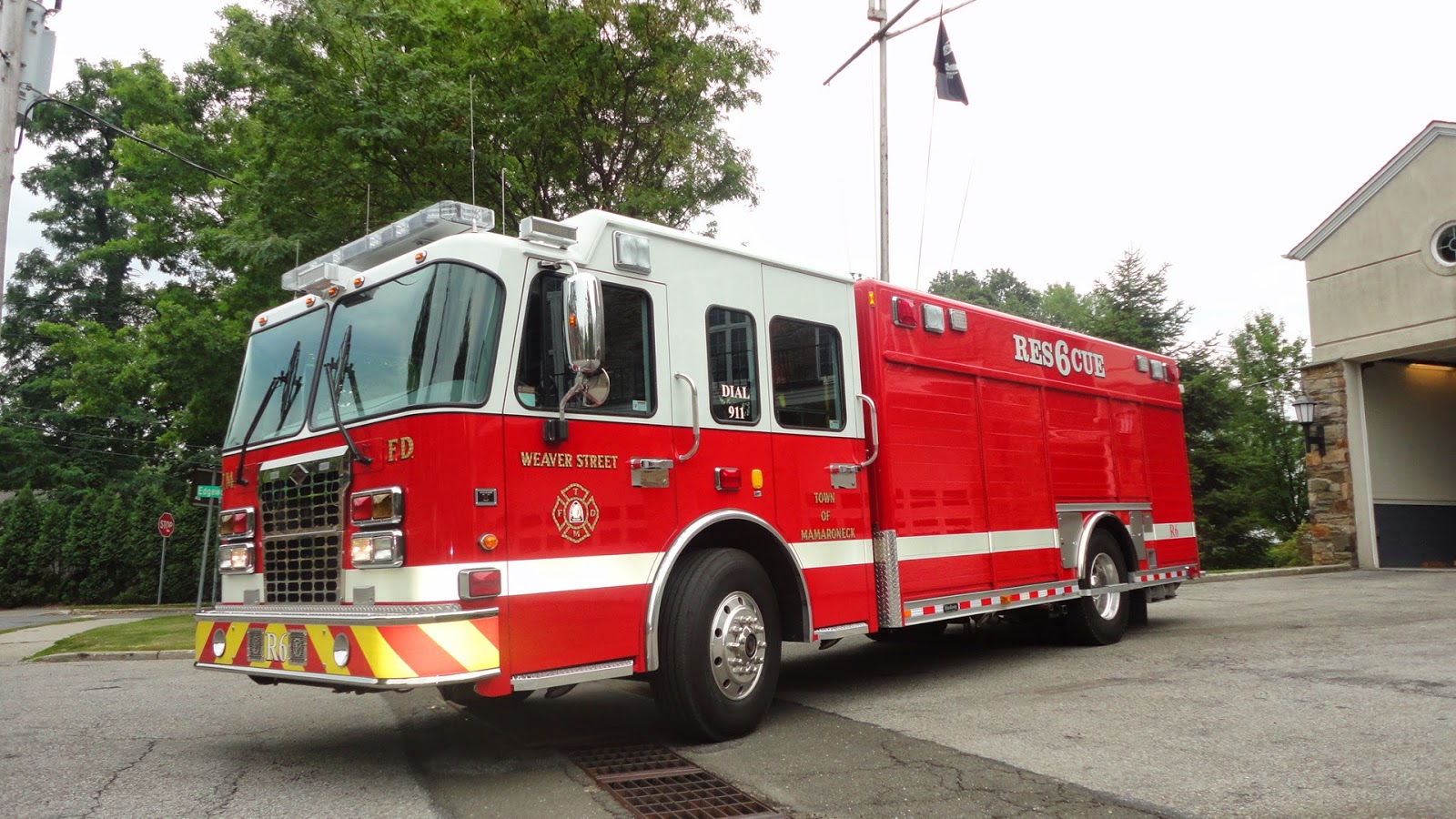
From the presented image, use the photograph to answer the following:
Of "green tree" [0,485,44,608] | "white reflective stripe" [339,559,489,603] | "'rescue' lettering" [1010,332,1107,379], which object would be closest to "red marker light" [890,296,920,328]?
"'rescue' lettering" [1010,332,1107,379]

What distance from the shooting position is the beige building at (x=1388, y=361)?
59.0ft

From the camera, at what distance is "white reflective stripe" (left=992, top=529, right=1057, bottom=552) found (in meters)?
7.87

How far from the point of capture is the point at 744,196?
13.8 metres

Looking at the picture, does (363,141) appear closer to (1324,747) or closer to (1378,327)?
(1324,747)

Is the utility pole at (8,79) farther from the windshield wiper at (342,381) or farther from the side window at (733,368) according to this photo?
the side window at (733,368)

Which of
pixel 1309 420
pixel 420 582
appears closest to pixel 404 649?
pixel 420 582

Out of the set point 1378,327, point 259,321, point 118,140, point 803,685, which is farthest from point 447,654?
point 118,140

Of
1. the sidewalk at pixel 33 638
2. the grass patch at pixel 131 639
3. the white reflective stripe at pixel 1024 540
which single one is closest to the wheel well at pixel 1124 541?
the white reflective stripe at pixel 1024 540

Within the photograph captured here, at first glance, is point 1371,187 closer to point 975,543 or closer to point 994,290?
point 975,543

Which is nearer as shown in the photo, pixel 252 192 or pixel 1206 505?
pixel 252 192

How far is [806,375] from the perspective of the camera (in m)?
6.59

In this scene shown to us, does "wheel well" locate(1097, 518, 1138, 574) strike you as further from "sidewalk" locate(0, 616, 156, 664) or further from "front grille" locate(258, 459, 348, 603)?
"sidewalk" locate(0, 616, 156, 664)

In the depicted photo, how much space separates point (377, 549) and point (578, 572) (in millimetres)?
966

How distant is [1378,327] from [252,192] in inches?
764
